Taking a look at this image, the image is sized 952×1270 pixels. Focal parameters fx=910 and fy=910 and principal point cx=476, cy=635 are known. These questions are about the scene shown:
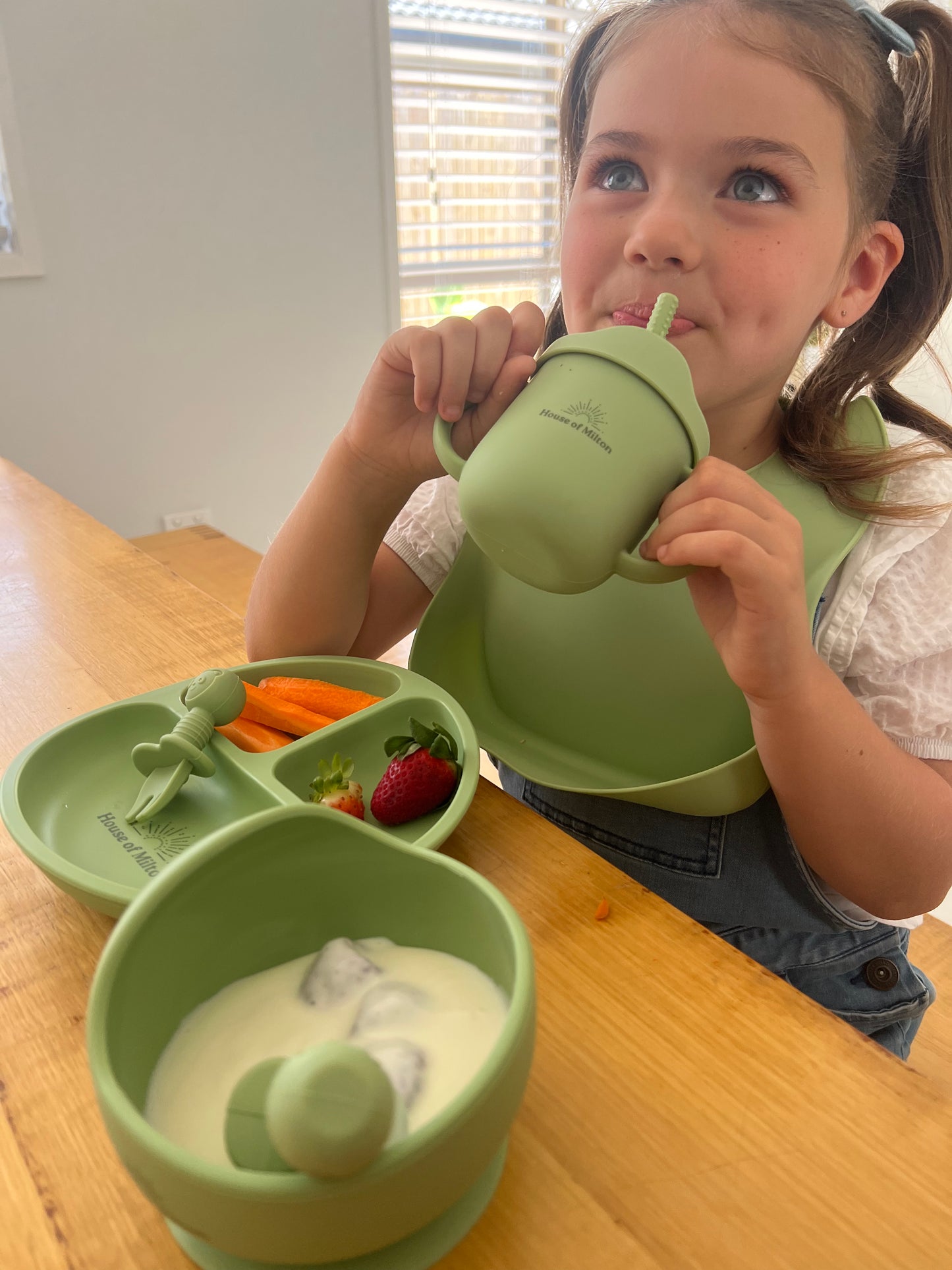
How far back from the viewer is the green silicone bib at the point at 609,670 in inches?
32.0

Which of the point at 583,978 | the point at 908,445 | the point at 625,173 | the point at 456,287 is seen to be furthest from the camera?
the point at 456,287

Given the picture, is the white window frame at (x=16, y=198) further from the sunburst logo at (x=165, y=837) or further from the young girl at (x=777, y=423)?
the sunburst logo at (x=165, y=837)

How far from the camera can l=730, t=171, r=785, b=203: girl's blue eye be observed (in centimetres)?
74

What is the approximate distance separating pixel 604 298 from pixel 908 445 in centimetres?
34

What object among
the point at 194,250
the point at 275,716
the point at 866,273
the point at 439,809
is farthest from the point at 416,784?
the point at 194,250

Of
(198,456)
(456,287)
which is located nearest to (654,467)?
(198,456)

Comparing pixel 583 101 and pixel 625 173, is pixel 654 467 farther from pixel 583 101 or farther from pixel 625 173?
pixel 583 101

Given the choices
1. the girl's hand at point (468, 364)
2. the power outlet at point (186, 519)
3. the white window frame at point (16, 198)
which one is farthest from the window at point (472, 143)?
the girl's hand at point (468, 364)

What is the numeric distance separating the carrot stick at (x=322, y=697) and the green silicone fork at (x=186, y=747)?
6cm

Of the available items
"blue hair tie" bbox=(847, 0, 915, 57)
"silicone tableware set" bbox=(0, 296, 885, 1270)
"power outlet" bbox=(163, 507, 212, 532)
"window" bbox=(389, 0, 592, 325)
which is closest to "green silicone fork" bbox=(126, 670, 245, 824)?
"silicone tableware set" bbox=(0, 296, 885, 1270)

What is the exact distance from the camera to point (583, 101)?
94cm

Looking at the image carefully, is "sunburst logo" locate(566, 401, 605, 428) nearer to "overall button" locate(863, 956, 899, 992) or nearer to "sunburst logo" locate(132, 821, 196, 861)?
"sunburst logo" locate(132, 821, 196, 861)

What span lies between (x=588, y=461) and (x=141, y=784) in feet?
1.32

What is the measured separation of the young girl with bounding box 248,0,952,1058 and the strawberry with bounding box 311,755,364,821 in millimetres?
239
